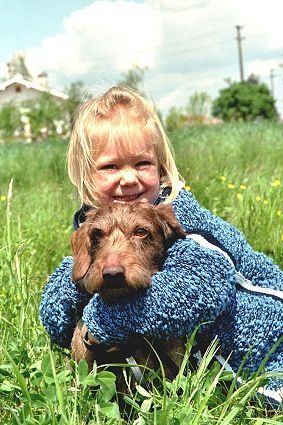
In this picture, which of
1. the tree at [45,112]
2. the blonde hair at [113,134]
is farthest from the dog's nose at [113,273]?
the tree at [45,112]

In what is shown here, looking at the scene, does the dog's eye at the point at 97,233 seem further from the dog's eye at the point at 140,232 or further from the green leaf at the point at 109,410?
the green leaf at the point at 109,410

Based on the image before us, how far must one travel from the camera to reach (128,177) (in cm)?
322

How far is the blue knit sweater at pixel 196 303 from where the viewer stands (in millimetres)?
2650

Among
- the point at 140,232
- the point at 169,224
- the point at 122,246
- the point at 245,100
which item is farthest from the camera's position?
the point at 245,100

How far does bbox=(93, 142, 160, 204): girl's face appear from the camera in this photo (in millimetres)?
3254

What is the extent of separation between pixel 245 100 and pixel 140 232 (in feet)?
228

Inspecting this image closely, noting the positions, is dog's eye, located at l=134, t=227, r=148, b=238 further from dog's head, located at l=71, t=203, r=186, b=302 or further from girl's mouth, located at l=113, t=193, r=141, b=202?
girl's mouth, located at l=113, t=193, r=141, b=202

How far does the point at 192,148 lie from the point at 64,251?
16.7ft

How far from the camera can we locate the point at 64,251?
203 inches

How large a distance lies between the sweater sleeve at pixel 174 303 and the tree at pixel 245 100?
67.1 m

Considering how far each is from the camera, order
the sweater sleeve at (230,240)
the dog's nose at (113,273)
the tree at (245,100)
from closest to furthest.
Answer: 1. the dog's nose at (113,273)
2. the sweater sleeve at (230,240)
3. the tree at (245,100)

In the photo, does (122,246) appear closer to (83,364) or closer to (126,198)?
(83,364)

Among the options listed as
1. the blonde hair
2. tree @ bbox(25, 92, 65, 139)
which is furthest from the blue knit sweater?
tree @ bbox(25, 92, 65, 139)

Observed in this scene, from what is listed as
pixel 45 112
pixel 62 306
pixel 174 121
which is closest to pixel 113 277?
pixel 62 306
